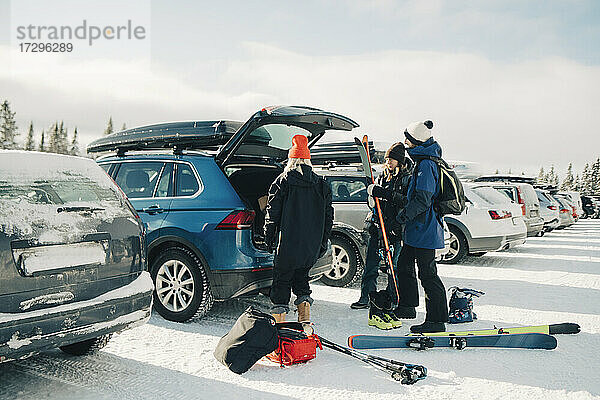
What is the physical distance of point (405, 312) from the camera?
5.61 meters

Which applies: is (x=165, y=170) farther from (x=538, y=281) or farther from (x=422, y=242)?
(x=538, y=281)

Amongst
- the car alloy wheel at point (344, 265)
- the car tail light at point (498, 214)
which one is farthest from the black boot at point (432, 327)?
the car tail light at point (498, 214)

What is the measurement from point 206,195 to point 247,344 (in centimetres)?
176

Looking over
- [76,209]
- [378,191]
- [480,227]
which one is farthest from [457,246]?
[76,209]

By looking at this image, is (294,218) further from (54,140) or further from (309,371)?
(54,140)

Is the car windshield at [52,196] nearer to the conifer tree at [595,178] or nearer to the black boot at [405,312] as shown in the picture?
the black boot at [405,312]

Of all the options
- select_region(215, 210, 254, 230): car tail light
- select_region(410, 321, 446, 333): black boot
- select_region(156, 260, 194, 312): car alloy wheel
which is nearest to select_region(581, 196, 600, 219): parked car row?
select_region(410, 321, 446, 333): black boot

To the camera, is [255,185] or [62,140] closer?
[255,185]

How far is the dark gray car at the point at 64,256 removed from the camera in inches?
120

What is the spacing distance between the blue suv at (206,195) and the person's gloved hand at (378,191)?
0.83m

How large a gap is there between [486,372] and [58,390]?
3217 millimetres

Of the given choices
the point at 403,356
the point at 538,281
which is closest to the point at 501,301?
the point at 538,281

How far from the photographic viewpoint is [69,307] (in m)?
3.28

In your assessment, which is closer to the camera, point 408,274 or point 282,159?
point 408,274
